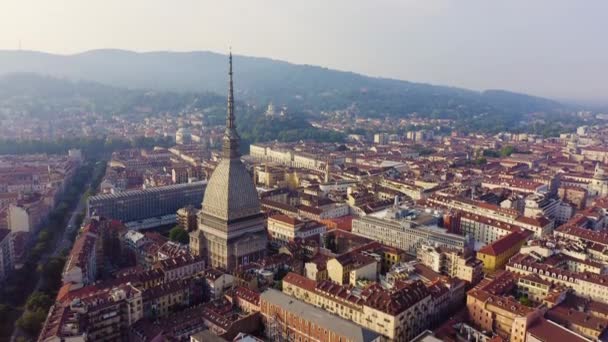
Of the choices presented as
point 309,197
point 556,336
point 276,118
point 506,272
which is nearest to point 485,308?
point 556,336

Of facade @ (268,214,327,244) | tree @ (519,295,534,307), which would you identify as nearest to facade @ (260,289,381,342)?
tree @ (519,295,534,307)

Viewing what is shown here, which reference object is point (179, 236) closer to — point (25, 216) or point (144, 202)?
point (144, 202)

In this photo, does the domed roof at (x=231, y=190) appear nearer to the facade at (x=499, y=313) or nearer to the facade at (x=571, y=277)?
the facade at (x=499, y=313)

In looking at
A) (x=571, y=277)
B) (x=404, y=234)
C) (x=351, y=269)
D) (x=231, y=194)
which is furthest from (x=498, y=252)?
(x=231, y=194)

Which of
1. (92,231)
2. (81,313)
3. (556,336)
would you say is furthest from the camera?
(92,231)

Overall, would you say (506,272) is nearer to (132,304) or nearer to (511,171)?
(132,304)
